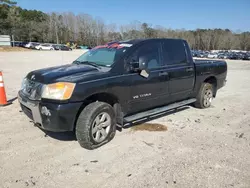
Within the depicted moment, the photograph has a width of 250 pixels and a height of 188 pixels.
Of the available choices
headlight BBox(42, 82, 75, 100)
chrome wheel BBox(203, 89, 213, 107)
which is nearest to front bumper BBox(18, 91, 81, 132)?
headlight BBox(42, 82, 75, 100)

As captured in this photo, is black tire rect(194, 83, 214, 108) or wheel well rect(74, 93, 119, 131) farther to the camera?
black tire rect(194, 83, 214, 108)

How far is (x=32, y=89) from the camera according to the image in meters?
3.74

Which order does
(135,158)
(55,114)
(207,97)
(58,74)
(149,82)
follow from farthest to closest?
(207,97) < (149,82) < (58,74) < (135,158) < (55,114)

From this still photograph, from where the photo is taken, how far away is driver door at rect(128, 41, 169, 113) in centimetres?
Result: 423

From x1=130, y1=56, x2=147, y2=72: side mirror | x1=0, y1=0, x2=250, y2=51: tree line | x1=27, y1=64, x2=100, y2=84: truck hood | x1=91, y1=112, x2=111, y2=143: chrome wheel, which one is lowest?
x1=91, y1=112, x2=111, y2=143: chrome wheel

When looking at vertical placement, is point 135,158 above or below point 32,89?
below

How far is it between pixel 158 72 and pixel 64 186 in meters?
2.84

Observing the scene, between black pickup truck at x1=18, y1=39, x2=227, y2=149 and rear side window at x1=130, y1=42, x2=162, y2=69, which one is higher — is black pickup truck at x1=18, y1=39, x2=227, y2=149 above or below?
below

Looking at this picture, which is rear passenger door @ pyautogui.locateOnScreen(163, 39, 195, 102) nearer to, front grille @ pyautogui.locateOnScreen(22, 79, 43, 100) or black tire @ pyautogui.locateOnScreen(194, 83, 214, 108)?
black tire @ pyautogui.locateOnScreen(194, 83, 214, 108)

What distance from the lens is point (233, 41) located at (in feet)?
285

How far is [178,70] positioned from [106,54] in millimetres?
1713

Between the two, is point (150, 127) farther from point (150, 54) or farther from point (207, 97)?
point (207, 97)

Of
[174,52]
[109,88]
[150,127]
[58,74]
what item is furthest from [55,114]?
[174,52]

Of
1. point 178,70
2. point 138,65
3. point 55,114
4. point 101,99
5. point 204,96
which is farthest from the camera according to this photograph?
point 204,96
